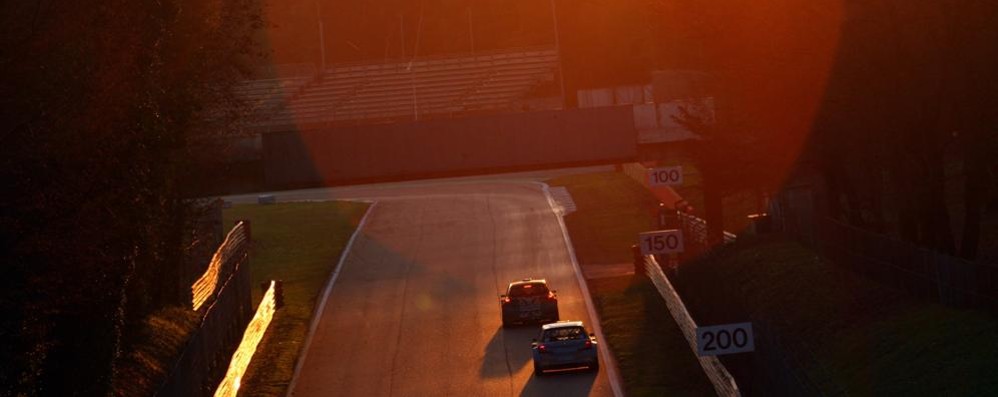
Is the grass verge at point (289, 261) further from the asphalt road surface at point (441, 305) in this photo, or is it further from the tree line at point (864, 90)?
the tree line at point (864, 90)

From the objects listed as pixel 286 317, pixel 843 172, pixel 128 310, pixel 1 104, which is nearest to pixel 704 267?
pixel 843 172

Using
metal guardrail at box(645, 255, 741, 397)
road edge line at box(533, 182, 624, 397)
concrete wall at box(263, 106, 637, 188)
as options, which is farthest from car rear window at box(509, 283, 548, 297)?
concrete wall at box(263, 106, 637, 188)

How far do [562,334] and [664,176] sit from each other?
8477mm

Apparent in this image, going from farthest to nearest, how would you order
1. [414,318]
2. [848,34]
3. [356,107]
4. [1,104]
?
[356,107] → [414,318] → [848,34] → [1,104]

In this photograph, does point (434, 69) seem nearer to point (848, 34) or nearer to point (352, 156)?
point (848, 34)

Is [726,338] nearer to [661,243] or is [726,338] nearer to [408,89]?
[661,243]

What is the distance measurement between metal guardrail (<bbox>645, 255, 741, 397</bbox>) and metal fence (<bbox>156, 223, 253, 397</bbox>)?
8.98 metres

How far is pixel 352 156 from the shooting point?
1772 centimetres

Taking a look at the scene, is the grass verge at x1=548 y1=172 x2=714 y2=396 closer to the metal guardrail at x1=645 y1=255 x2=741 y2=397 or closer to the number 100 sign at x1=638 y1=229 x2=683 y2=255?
the metal guardrail at x1=645 y1=255 x2=741 y2=397

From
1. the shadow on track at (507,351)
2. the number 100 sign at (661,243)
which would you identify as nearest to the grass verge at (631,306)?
the number 100 sign at (661,243)

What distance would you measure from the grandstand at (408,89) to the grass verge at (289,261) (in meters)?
6.17

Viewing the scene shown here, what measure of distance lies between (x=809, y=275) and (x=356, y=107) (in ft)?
62.6

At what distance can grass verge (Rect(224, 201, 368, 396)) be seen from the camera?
34.1m

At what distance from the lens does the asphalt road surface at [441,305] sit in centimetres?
3167
